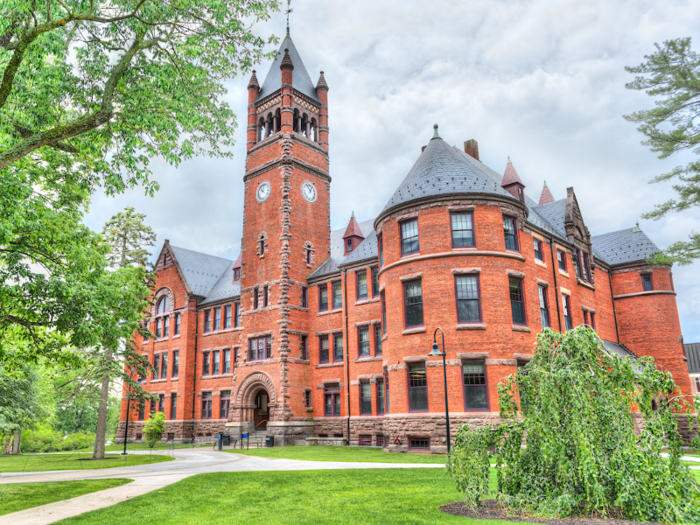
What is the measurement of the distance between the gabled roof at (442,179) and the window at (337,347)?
36.6ft

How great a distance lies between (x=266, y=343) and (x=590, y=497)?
95.1ft

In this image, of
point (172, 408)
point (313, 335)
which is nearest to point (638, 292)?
point (313, 335)

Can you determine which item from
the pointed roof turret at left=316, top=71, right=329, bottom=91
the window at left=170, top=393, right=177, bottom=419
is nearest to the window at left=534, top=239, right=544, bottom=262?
the pointed roof turret at left=316, top=71, right=329, bottom=91

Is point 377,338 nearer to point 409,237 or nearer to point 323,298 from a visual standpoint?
point 323,298

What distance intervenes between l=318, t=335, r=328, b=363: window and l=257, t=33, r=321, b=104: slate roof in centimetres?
1941

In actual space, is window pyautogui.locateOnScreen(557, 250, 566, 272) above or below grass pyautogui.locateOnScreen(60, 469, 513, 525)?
above

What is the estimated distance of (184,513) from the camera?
10250 millimetres

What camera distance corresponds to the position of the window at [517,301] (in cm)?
2484

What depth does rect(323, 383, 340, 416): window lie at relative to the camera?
3400 cm

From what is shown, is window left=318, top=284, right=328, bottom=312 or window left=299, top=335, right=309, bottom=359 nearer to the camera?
window left=299, top=335, right=309, bottom=359

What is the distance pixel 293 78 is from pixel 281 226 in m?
12.6

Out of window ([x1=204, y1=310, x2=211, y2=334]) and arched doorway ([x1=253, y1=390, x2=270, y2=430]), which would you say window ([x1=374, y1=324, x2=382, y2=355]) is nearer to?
arched doorway ([x1=253, y1=390, x2=270, y2=430])

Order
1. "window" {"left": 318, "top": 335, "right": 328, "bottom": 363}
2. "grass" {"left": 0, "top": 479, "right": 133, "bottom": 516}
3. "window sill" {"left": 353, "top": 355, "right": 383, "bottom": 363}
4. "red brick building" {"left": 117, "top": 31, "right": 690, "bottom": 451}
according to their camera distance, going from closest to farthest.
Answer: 1. "grass" {"left": 0, "top": 479, "right": 133, "bottom": 516}
2. "red brick building" {"left": 117, "top": 31, "right": 690, "bottom": 451}
3. "window sill" {"left": 353, "top": 355, "right": 383, "bottom": 363}
4. "window" {"left": 318, "top": 335, "right": 328, "bottom": 363}

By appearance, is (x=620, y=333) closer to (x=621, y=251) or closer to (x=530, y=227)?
(x=621, y=251)
